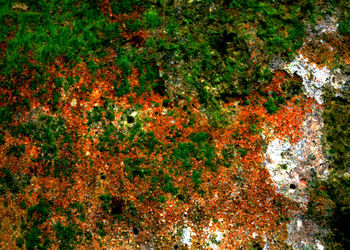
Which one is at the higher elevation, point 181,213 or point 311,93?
point 311,93

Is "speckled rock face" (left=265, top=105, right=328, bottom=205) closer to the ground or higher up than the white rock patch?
closer to the ground

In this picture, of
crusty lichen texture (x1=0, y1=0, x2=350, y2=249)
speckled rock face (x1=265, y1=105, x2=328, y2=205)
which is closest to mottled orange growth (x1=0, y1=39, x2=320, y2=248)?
crusty lichen texture (x1=0, y1=0, x2=350, y2=249)

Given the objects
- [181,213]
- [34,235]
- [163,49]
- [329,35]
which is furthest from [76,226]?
[329,35]

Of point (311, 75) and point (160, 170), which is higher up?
point (311, 75)

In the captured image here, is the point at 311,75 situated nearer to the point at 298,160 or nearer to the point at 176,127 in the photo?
the point at 298,160

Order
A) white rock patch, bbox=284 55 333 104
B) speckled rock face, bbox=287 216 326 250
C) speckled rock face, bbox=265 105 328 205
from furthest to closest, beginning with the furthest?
white rock patch, bbox=284 55 333 104
speckled rock face, bbox=265 105 328 205
speckled rock face, bbox=287 216 326 250

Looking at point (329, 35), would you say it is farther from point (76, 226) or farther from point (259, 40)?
point (76, 226)

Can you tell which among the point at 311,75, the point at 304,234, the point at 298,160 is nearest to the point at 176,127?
the point at 298,160

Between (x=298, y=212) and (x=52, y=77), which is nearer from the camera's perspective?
(x=298, y=212)

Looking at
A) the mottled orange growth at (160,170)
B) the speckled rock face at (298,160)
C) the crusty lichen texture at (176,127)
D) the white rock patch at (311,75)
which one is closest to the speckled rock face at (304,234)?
the crusty lichen texture at (176,127)

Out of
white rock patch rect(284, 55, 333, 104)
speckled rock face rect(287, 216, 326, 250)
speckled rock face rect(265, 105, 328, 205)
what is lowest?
speckled rock face rect(287, 216, 326, 250)

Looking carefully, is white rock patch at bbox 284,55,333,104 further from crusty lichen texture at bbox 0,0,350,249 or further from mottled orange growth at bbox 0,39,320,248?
mottled orange growth at bbox 0,39,320,248
